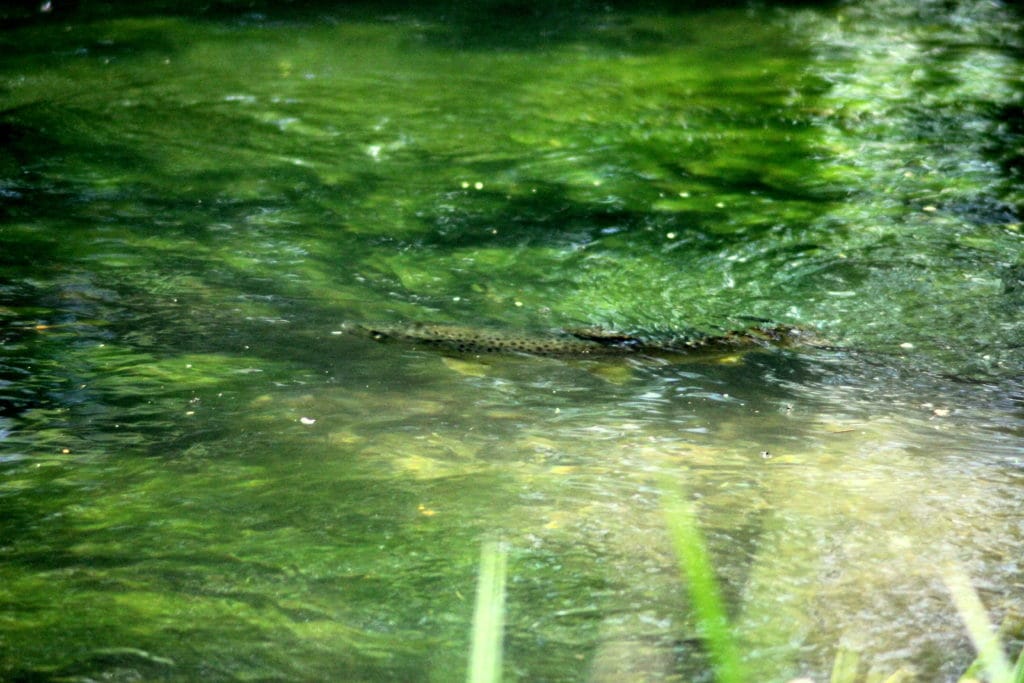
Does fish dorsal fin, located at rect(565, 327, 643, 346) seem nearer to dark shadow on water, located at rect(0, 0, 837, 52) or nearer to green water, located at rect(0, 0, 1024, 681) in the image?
green water, located at rect(0, 0, 1024, 681)

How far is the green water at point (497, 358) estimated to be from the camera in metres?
2.00

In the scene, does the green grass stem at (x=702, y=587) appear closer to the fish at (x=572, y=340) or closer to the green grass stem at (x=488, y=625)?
the green grass stem at (x=488, y=625)

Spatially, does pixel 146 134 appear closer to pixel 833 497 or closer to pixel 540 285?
pixel 540 285

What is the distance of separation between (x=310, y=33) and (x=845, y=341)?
189 inches

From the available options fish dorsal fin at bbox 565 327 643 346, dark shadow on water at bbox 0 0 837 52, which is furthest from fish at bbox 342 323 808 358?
dark shadow on water at bbox 0 0 837 52

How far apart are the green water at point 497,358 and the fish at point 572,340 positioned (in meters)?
0.07

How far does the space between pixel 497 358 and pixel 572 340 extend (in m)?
0.30

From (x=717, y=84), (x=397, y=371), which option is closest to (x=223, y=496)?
(x=397, y=371)

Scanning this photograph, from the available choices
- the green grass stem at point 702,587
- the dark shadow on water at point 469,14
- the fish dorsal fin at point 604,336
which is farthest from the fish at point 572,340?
the dark shadow on water at point 469,14

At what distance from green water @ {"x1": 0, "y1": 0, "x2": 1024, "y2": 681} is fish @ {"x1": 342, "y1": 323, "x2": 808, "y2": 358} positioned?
7 centimetres

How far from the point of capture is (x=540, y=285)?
391 cm

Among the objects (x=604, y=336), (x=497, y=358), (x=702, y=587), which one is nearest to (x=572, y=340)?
(x=604, y=336)

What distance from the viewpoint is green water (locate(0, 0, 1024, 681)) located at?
6.56ft

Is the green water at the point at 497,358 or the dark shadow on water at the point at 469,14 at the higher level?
the dark shadow on water at the point at 469,14
